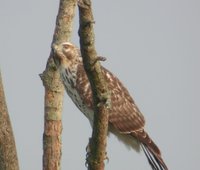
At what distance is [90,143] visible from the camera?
5.62 meters

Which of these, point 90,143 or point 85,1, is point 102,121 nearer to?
point 90,143

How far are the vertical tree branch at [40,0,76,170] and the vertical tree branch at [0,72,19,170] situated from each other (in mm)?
946

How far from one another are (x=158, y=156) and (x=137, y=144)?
1.63 feet

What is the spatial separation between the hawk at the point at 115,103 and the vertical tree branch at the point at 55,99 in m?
0.44

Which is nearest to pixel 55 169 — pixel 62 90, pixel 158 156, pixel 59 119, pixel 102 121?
pixel 59 119

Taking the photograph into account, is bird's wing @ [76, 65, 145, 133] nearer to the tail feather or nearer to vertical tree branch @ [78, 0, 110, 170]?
the tail feather

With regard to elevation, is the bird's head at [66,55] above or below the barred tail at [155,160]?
above

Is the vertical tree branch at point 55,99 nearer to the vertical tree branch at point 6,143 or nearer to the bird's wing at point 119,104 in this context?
the bird's wing at point 119,104

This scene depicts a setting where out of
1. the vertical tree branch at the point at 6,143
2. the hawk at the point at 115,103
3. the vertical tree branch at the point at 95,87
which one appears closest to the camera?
the vertical tree branch at the point at 95,87

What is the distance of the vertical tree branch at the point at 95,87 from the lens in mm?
4941

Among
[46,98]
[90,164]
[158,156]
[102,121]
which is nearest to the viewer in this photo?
[102,121]

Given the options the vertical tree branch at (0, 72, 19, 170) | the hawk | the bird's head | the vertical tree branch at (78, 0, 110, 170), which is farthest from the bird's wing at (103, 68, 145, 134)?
the vertical tree branch at (78, 0, 110, 170)

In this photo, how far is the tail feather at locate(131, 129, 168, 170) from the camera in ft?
29.7

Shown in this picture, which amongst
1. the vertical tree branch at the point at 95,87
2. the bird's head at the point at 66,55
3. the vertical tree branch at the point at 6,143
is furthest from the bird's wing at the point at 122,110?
the vertical tree branch at the point at 95,87
